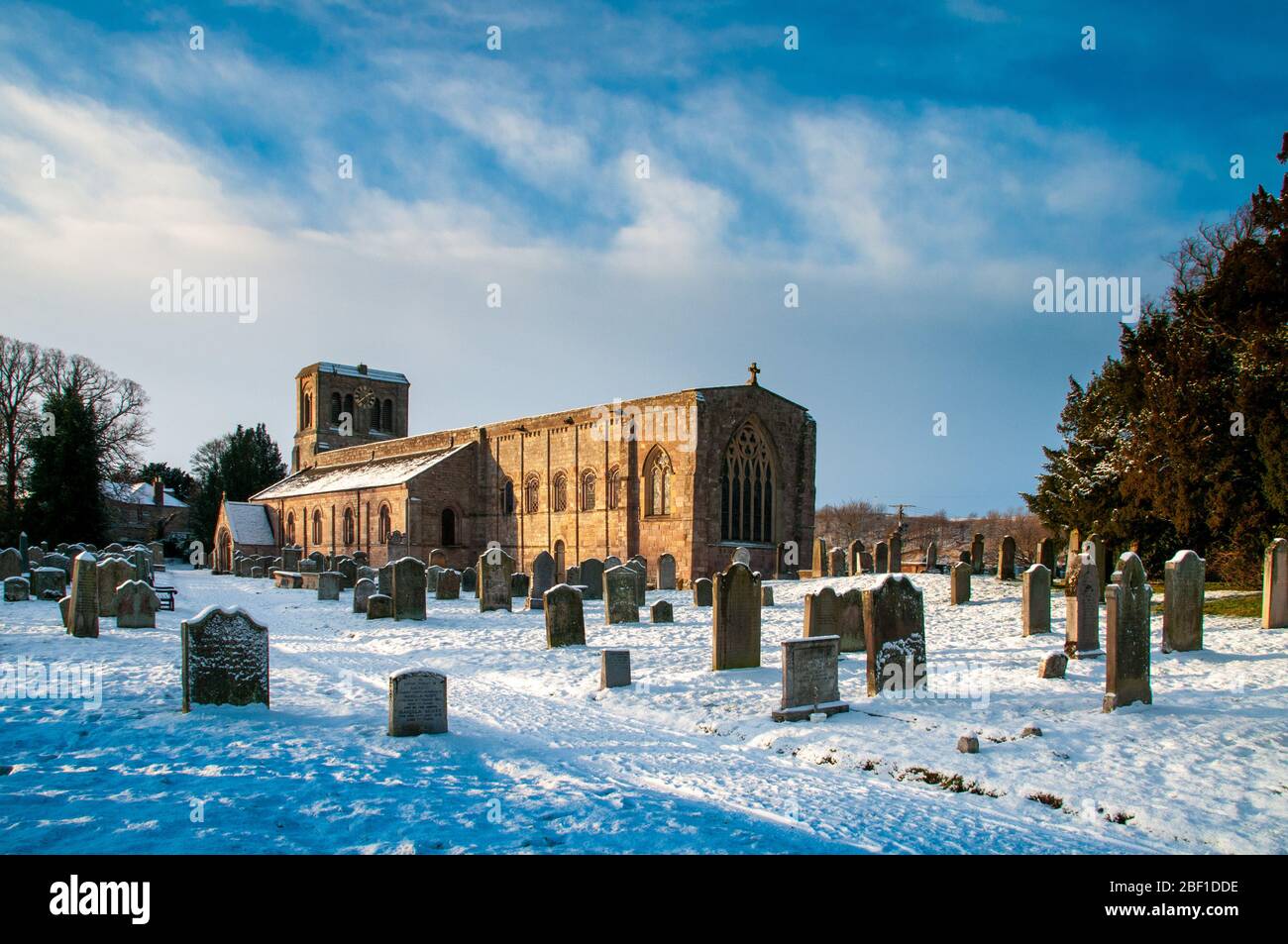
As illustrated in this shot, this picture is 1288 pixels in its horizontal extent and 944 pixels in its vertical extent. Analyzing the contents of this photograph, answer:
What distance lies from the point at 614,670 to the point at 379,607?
884cm

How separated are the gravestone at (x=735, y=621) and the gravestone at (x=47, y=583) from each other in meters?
16.5

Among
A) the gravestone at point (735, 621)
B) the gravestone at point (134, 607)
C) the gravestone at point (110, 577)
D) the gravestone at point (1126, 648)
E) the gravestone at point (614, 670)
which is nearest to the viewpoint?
the gravestone at point (1126, 648)

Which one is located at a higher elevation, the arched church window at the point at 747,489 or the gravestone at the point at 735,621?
the arched church window at the point at 747,489

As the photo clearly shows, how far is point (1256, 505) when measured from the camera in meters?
17.6

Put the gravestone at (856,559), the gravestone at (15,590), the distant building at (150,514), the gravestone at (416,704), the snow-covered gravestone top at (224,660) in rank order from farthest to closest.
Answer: the distant building at (150,514)
the gravestone at (856,559)
the gravestone at (15,590)
the snow-covered gravestone top at (224,660)
the gravestone at (416,704)

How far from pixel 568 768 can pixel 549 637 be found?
265 inches

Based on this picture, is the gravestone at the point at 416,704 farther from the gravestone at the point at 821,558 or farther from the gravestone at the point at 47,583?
the gravestone at the point at 821,558

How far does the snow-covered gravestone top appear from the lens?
7809 millimetres

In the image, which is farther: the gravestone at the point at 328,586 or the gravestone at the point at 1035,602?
the gravestone at the point at 328,586

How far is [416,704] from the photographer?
718 centimetres

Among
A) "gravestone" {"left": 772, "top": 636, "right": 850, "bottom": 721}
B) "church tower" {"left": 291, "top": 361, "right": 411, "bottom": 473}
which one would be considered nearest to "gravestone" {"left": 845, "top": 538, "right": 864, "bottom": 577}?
"gravestone" {"left": 772, "top": 636, "right": 850, "bottom": 721}

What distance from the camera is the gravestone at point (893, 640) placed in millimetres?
Answer: 9086

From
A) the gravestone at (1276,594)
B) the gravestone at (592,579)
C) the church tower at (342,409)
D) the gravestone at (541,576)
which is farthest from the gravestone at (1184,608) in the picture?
the church tower at (342,409)
